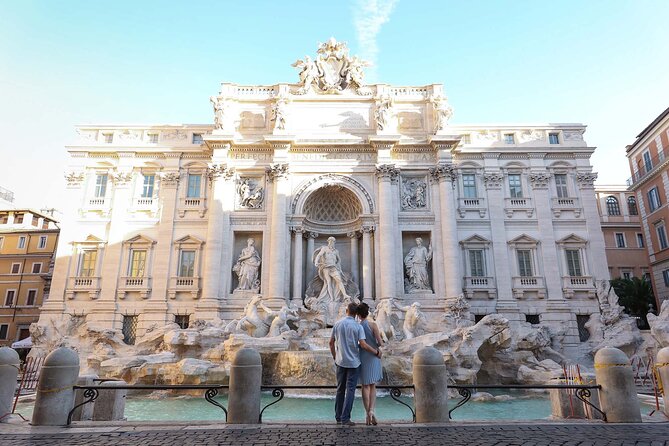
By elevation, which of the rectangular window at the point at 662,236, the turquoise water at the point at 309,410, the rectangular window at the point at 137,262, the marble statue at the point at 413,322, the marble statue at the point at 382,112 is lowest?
the turquoise water at the point at 309,410

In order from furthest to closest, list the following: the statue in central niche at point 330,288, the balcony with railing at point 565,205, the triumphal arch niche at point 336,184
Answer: the balcony with railing at point 565,205 → the triumphal arch niche at point 336,184 → the statue in central niche at point 330,288

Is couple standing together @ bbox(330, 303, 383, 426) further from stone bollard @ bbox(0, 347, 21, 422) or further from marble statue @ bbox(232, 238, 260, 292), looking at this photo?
marble statue @ bbox(232, 238, 260, 292)

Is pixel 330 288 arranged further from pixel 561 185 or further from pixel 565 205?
pixel 561 185

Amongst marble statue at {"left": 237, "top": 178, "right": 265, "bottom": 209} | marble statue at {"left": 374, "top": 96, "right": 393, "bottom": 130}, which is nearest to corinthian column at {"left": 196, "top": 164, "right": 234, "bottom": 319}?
marble statue at {"left": 237, "top": 178, "right": 265, "bottom": 209}

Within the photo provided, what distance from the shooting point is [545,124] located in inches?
1029

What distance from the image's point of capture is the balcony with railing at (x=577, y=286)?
23.3m

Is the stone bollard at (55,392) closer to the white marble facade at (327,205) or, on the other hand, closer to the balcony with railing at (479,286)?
the white marble facade at (327,205)

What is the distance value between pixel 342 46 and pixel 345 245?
12668mm

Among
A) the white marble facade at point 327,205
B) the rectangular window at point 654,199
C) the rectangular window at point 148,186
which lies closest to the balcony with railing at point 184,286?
the white marble facade at point 327,205

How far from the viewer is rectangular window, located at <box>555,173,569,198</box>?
2530cm

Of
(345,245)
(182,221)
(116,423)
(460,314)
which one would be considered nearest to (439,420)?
(116,423)

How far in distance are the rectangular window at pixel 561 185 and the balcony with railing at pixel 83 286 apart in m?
27.8

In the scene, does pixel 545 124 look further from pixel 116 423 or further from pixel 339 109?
pixel 116 423

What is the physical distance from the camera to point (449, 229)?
2312cm
